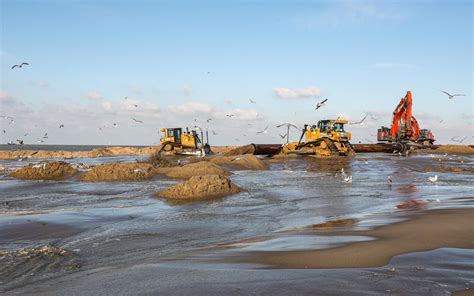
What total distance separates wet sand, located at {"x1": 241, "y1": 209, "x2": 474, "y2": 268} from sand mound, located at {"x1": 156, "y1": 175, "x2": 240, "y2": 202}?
663 centimetres

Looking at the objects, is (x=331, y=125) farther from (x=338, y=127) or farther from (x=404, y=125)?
(x=404, y=125)

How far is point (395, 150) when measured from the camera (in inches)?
1795

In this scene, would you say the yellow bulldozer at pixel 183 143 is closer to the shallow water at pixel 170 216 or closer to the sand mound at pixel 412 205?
the shallow water at pixel 170 216

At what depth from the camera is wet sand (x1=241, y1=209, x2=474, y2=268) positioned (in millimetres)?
5367

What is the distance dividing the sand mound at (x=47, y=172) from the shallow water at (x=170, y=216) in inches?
142

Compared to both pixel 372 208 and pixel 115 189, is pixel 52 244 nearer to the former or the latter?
pixel 372 208

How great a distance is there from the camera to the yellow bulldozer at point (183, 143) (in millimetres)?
43156

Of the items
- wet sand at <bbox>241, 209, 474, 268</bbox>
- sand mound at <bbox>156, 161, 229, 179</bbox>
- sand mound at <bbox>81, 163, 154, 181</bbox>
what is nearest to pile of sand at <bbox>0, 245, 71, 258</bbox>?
wet sand at <bbox>241, 209, 474, 268</bbox>

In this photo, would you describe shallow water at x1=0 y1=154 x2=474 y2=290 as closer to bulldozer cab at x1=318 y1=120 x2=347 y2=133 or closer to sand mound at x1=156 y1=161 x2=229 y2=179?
sand mound at x1=156 y1=161 x2=229 y2=179

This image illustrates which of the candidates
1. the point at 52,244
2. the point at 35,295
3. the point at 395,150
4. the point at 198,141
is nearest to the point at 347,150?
the point at 395,150

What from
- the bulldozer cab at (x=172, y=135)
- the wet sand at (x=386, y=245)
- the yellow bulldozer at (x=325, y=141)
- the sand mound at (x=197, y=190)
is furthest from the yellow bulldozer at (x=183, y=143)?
the wet sand at (x=386, y=245)

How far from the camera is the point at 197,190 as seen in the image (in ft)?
44.5

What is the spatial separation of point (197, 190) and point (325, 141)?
26.2 metres

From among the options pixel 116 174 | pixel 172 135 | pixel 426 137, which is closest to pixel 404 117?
pixel 426 137
